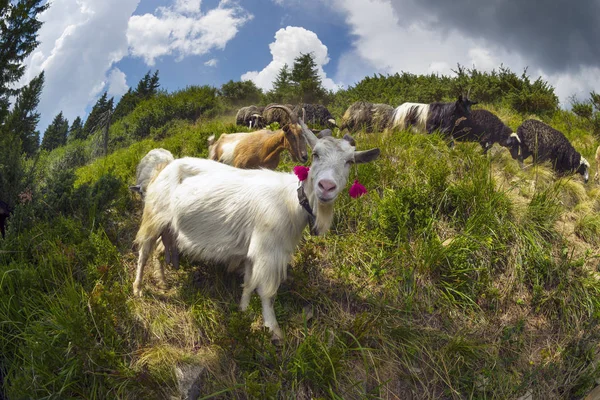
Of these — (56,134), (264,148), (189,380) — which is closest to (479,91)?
(264,148)

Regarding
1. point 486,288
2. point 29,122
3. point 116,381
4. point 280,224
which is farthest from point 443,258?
point 29,122

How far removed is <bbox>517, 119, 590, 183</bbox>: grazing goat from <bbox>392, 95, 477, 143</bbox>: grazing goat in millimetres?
1229

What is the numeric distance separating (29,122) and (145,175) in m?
6.93

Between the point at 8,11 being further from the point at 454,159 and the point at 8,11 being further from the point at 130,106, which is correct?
the point at 130,106

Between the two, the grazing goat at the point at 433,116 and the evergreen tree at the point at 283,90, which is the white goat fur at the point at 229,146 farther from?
the evergreen tree at the point at 283,90

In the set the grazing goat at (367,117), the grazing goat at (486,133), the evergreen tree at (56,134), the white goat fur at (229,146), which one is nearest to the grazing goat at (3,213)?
the white goat fur at (229,146)

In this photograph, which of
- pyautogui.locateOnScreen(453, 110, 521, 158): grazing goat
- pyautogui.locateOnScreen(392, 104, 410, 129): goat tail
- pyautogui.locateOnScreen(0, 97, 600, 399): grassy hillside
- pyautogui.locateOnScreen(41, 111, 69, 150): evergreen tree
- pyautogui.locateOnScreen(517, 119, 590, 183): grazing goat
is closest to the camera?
pyautogui.locateOnScreen(0, 97, 600, 399): grassy hillside

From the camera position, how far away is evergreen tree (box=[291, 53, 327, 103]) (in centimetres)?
2416

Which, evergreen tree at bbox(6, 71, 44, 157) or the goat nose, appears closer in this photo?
the goat nose

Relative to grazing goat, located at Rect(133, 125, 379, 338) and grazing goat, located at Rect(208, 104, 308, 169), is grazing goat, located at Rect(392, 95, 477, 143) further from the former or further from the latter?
grazing goat, located at Rect(133, 125, 379, 338)

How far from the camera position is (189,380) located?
2.61 m

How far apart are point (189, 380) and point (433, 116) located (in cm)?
655

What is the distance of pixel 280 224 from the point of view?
115 inches

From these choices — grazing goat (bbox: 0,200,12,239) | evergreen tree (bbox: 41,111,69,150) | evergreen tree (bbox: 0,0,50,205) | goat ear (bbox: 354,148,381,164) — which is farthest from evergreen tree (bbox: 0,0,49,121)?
evergreen tree (bbox: 41,111,69,150)
